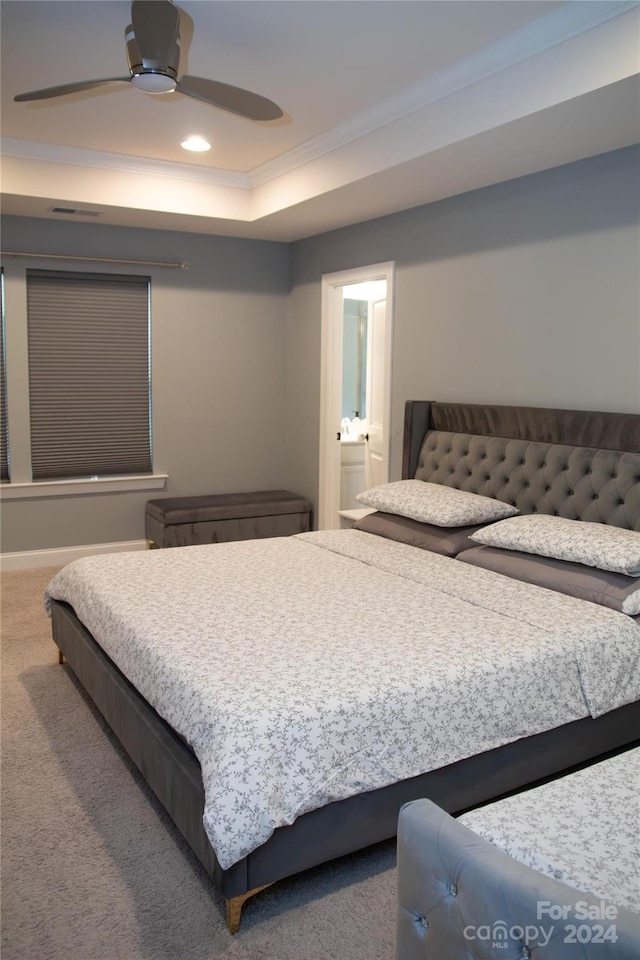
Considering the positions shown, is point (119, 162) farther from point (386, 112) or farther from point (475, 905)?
point (475, 905)

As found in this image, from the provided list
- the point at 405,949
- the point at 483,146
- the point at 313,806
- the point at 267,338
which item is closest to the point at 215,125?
the point at 483,146

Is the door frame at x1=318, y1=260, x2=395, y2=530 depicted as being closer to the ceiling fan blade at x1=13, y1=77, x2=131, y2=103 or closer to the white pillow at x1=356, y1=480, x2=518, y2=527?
the white pillow at x1=356, y1=480, x2=518, y2=527

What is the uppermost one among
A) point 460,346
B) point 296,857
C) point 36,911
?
point 460,346

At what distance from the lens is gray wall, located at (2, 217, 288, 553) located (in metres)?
5.11

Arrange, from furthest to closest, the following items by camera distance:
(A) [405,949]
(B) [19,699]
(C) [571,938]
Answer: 1. (B) [19,699]
2. (A) [405,949]
3. (C) [571,938]

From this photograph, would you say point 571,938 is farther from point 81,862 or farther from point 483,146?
point 483,146

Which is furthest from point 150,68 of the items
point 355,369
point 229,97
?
point 355,369

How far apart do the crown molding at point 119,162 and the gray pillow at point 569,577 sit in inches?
119

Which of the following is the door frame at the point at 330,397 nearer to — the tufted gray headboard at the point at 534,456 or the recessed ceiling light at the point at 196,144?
the tufted gray headboard at the point at 534,456

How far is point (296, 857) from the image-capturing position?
197 centimetres

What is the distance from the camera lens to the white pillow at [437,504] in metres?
3.51

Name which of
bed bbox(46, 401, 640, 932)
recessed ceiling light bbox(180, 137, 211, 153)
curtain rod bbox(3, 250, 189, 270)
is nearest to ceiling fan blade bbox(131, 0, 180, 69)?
recessed ceiling light bbox(180, 137, 211, 153)

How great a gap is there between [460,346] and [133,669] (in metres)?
2.64

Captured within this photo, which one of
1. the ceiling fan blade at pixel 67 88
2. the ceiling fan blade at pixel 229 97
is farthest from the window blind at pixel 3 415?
the ceiling fan blade at pixel 229 97
